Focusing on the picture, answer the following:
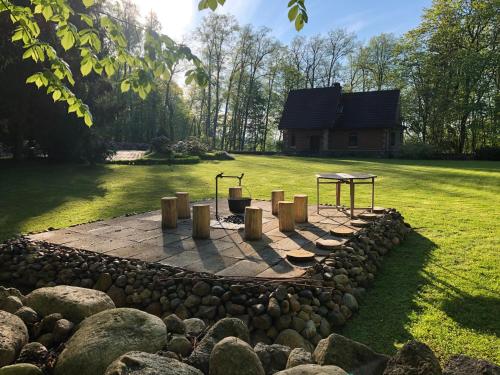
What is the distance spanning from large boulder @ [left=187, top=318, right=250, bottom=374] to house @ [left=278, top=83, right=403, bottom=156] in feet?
96.4

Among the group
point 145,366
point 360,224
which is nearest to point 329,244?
point 360,224

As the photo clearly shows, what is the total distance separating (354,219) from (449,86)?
105 ft

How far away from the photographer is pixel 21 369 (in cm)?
229

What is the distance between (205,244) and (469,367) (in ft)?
11.7

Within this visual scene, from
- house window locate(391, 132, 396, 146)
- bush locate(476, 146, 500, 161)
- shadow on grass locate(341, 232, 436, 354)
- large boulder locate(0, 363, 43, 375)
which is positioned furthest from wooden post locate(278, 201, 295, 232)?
house window locate(391, 132, 396, 146)

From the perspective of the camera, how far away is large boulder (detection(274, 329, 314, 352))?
3.13 m

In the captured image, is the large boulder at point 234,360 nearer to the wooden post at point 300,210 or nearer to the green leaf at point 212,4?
the green leaf at point 212,4

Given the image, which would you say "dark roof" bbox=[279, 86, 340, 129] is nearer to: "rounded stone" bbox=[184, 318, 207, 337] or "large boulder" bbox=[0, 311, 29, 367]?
"rounded stone" bbox=[184, 318, 207, 337]

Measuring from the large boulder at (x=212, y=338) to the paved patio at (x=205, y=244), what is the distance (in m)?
1.09

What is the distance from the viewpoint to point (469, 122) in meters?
33.5

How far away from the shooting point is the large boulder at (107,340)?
→ 235 centimetres

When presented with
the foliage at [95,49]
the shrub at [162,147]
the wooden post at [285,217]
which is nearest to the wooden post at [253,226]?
the wooden post at [285,217]

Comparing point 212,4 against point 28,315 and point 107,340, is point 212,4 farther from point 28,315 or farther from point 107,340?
point 28,315

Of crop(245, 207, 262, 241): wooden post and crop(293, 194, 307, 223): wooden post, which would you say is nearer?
crop(245, 207, 262, 241): wooden post
